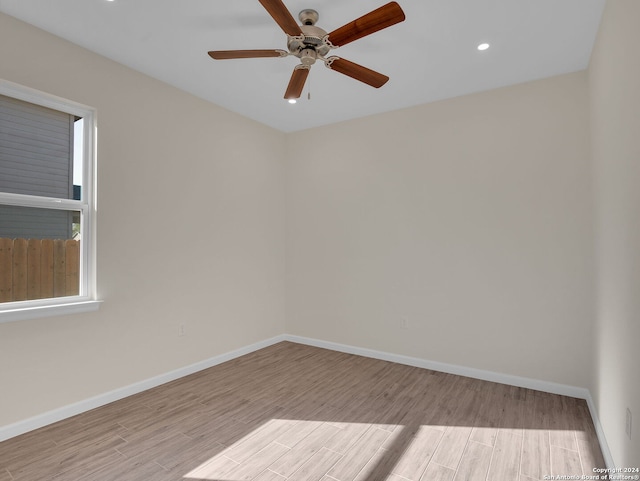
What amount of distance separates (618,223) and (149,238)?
11.5 feet

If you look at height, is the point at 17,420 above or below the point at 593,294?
below

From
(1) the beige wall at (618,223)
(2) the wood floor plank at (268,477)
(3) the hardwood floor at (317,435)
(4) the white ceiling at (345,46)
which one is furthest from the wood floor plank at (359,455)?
(4) the white ceiling at (345,46)

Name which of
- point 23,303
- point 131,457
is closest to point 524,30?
point 131,457

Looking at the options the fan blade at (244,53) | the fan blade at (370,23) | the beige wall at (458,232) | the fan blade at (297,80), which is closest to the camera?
the fan blade at (370,23)

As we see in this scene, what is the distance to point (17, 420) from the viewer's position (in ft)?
7.76

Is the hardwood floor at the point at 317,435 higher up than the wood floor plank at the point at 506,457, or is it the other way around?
the hardwood floor at the point at 317,435

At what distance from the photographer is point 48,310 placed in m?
2.48

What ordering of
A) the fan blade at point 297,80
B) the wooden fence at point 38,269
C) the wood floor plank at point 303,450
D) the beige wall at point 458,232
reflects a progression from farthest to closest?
the beige wall at point 458,232, the wooden fence at point 38,269, the fan blade at point 297,80, the wood floor plank at point 303,450

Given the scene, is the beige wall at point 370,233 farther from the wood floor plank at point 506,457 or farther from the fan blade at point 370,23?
the fan blade at point 370,23

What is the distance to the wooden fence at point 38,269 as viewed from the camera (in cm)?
241

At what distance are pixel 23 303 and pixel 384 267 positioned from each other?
3276 mm

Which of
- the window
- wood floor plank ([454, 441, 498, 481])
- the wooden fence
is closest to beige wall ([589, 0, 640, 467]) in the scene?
wood floor plank ([454, 441, 498, 481])

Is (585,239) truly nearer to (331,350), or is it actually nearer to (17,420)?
(331,350)

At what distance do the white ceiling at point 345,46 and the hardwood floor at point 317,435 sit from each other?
2.86 metres
